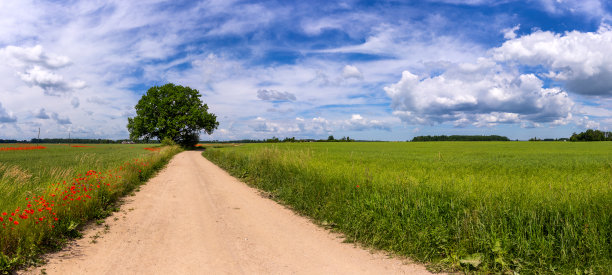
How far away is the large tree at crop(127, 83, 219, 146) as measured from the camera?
56156 mm

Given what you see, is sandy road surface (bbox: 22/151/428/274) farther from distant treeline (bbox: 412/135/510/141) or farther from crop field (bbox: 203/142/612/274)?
distant treeline (bbox: 412/135/510/141)

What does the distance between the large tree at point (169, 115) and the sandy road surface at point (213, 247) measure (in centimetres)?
5104

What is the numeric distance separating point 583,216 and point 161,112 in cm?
6109

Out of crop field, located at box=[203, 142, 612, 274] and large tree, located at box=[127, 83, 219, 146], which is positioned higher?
large tree, located at box=[127, 83, 219, 146]

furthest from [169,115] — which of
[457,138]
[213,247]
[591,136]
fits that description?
[591,136]

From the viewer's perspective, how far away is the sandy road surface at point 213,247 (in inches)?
196

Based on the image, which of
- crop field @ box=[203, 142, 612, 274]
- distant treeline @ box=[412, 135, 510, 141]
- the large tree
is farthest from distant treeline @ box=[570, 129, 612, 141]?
crop field @ box=[203, 142, 612, 274]

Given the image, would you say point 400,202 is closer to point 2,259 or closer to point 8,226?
point 2,259

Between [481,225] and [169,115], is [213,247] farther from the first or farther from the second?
[169,115]

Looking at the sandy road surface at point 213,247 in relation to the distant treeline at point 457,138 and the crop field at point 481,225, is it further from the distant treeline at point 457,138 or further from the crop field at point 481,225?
the distant treeline at point 457,138

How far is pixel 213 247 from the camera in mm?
5910

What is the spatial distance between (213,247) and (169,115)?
5778 centimetres

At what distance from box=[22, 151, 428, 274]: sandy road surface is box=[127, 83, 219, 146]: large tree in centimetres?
5104

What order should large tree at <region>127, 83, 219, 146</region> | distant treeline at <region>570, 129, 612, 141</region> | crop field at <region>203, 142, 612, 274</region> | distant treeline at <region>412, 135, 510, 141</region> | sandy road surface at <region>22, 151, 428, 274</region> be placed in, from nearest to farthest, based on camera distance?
1. crop field at <region>203, 142, 612, 274</region>
2. sandy road surface at <region>22, 151, 428, 274</region>
3. large tree at <region>127, 83, 219, 146</region>
4. distant treeline at <region>570, 129, 612, 141</region>
5. distant treeline at <region>412, 135, 510, 141</region>
